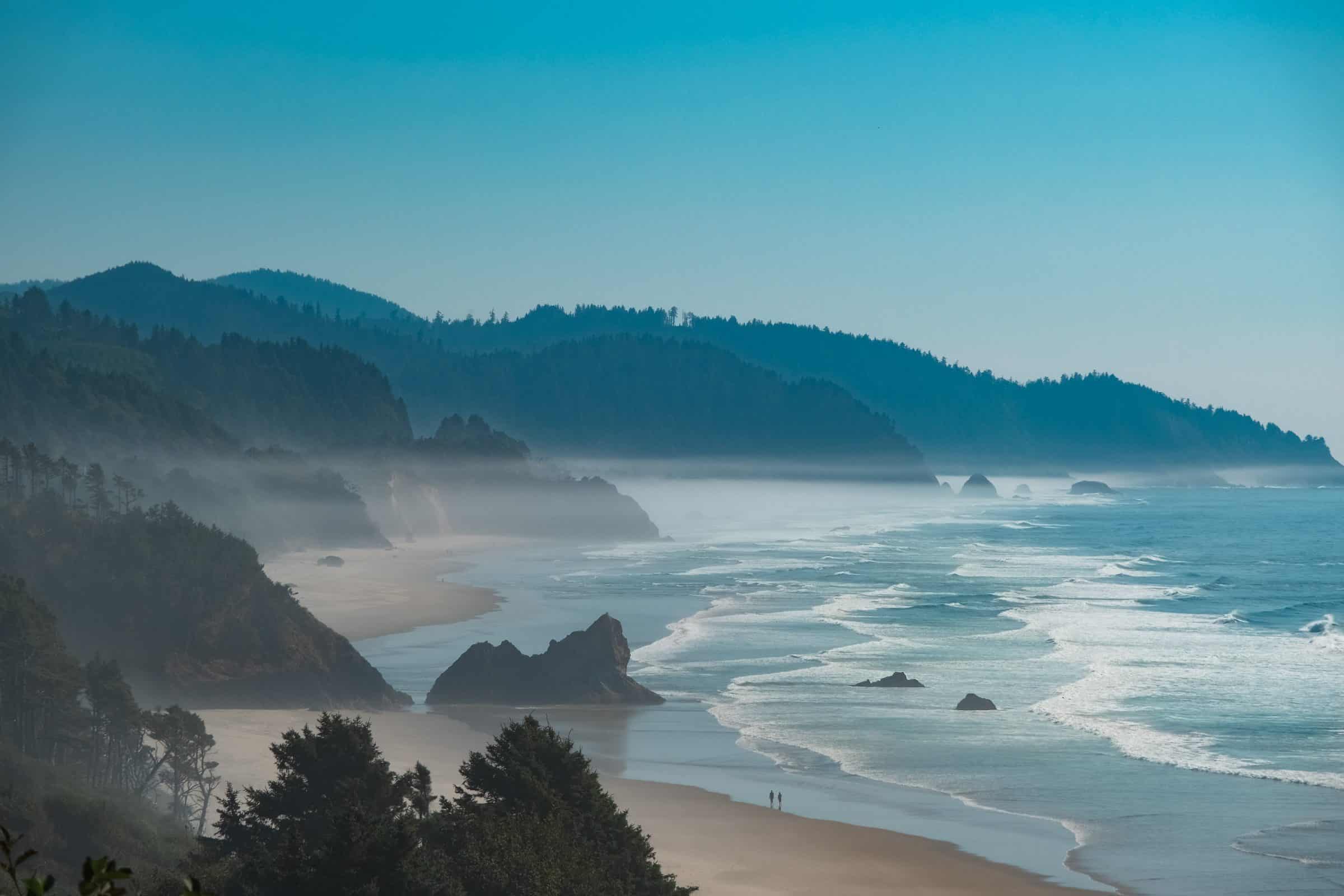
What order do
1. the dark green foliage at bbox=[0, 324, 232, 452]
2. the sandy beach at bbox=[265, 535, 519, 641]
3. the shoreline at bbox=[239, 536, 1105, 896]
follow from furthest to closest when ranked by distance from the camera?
the dark green foliage at bbox=[0, 324, 232, 452], the sandy beach at bbox=[265, 535, 519, 641], the shoreline at bbox=[239, 536, 1105, 896]

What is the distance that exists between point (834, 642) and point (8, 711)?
30284 mm

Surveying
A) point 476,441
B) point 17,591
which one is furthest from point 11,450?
point 476,441

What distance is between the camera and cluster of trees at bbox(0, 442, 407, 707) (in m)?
37.3

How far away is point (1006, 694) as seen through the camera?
1613 inches

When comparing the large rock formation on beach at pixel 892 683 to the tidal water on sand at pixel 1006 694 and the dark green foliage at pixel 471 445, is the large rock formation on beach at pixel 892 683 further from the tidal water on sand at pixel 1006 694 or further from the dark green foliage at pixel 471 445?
the dark green foliage at pixel 471 445

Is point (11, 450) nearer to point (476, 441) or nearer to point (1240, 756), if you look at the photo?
point (1240, 756)

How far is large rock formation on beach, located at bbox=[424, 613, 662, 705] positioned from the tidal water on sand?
5.74 feet

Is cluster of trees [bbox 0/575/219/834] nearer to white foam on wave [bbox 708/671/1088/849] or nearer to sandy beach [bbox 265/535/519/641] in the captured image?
white foam on wave [bbox 708/671/1088/849]

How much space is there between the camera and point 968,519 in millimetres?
154500

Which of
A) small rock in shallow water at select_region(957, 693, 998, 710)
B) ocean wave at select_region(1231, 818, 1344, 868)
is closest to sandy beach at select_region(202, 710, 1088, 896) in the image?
ocean wave at select_region(1231, 818, 1344, 868)

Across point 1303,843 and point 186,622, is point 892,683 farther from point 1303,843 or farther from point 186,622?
point 186,622

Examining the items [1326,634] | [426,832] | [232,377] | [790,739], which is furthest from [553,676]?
[232,377]

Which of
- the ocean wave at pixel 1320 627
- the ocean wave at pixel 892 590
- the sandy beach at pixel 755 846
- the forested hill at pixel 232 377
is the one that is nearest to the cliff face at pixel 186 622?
the sandy beach at pixel 755 846

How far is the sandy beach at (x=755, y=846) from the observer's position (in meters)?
24.1
